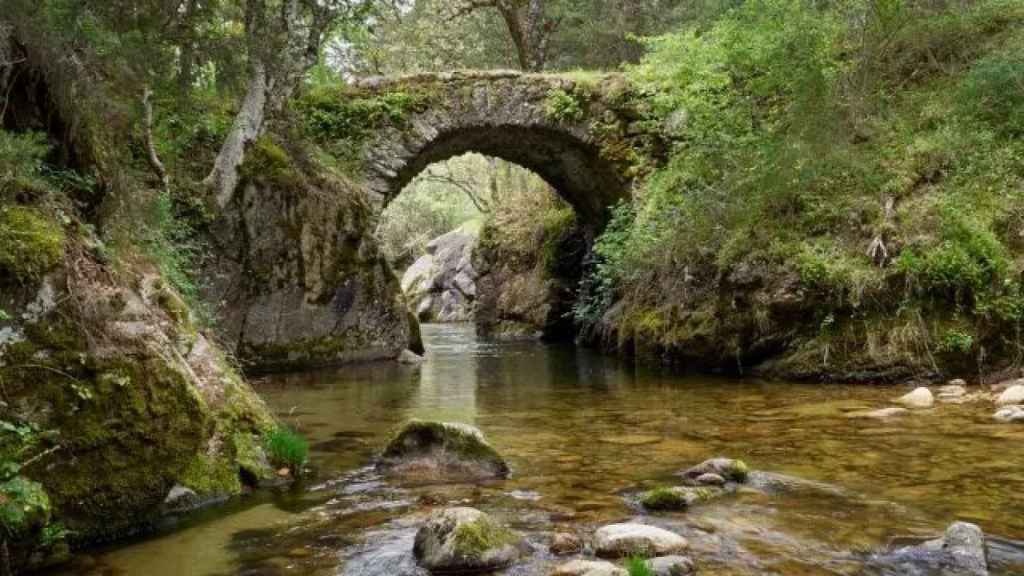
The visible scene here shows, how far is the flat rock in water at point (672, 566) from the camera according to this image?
3.26 metres

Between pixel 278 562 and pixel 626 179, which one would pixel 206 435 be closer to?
pixel 278 562

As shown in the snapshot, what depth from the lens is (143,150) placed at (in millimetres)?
10320

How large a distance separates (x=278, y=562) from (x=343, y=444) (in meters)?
2.66

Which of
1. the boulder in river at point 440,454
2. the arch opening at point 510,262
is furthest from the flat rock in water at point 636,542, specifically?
the arch opening at point 510,262

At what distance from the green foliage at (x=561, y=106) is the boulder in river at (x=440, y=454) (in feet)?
33.0

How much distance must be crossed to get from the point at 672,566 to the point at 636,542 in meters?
0.23

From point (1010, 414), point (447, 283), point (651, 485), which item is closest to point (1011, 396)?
point (1010, 414)

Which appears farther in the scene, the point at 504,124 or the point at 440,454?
the point at 504,124

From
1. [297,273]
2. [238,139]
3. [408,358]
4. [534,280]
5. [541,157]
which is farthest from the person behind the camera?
[534,280]

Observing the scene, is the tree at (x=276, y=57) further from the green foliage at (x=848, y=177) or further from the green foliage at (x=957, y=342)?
the green foliage at (x=957, y=342)

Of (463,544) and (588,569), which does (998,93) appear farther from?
(463,544)

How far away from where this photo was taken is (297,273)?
39.4 ft

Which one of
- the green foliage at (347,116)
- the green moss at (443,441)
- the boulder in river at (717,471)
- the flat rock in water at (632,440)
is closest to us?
the boulder in river at (717,471)

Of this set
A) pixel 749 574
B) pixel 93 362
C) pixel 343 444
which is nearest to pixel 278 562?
pixel 93 362
